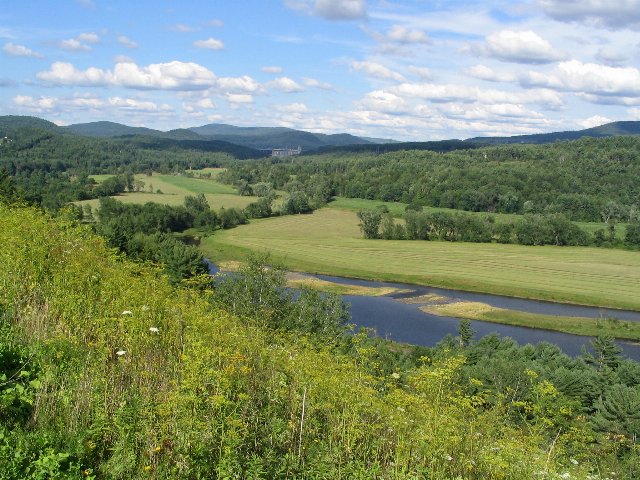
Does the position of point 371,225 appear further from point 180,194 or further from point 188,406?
point 188,406

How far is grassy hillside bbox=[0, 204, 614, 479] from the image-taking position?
515 cm

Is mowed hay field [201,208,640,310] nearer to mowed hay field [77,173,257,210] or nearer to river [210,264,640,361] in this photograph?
river [210,264,640,361]

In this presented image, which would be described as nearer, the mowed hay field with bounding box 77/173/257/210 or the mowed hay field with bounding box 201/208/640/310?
the mowed hay field with bounding box 201/208/640/310

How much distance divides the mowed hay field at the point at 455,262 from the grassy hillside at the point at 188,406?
59193mm

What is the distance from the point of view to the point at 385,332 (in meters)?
45.3

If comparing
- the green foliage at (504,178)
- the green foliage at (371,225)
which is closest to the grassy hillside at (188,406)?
the green foliage at (371,225)

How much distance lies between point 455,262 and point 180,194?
77.0 m

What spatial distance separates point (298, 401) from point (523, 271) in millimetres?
71851

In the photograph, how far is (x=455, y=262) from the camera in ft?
254

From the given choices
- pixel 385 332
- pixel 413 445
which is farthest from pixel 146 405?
pixel 385 332

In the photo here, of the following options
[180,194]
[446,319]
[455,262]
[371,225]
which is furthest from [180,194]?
[446,319]

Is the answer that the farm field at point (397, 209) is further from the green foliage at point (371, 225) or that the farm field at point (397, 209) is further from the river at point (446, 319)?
the river at point (446, 319)

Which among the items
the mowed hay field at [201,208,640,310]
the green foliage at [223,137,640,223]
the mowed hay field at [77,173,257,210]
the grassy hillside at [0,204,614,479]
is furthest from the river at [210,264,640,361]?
the green foliage at [223,137,640,223]

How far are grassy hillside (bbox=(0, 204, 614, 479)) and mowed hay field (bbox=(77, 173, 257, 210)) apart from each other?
3963 inches
